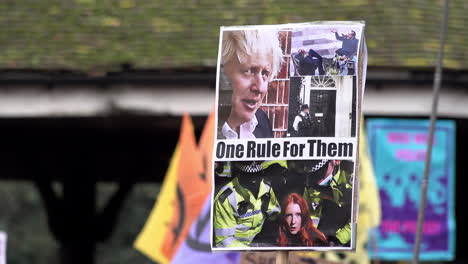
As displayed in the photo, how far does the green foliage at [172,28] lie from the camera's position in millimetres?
9688

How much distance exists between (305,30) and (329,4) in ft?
17.8

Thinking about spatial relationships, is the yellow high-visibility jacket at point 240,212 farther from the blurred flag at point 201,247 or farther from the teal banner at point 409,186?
the teal banner at point 409,186

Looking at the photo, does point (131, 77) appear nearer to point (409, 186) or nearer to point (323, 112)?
point (409, 186)

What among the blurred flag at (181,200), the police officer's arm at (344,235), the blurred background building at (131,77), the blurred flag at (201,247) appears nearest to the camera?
the police officer's arm at (344,235)

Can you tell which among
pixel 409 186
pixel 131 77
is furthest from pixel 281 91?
pixel 131 77

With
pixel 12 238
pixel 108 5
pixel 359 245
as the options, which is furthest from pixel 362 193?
pixel 12 238

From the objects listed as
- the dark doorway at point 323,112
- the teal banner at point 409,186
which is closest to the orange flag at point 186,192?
the teal banner at point 409,186

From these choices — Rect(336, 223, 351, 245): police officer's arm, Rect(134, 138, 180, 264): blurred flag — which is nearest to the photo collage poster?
Rect(336, 223, 351, 245): police officer's arm

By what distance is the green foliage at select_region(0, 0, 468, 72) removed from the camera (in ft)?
31.8

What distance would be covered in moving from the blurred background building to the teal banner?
0.38m

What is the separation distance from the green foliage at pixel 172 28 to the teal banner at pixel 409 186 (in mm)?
Result: 618

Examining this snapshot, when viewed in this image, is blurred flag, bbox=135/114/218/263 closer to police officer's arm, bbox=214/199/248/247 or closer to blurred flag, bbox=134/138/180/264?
blurred flag, bbox=134/138/180/264

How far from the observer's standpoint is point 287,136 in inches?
199

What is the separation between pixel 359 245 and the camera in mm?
7180
